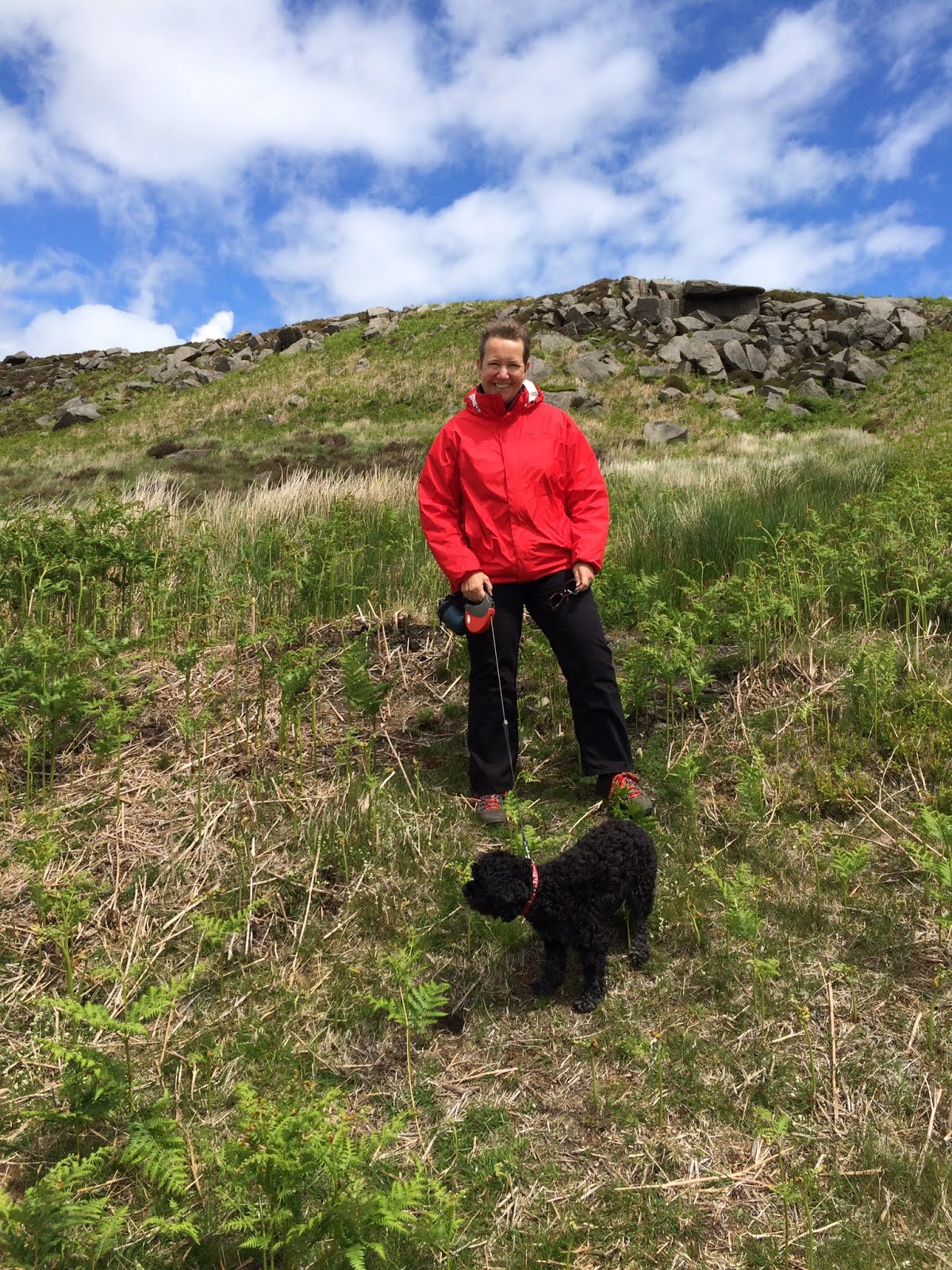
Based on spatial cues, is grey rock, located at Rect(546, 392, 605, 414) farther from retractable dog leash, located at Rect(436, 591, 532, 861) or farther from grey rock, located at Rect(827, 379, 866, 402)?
retractable dog leash, located at Rect(436, 591, 532, 861)

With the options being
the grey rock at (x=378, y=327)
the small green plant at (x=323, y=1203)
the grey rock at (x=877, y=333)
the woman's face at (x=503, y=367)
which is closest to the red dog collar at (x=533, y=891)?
the small green plant at (x=323, y=1203)

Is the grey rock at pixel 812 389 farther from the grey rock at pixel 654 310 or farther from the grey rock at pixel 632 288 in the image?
the grey rock at pixel 632 288

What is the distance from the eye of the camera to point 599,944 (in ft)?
9.42

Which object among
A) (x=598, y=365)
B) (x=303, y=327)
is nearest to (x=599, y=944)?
(x=598, y=365)

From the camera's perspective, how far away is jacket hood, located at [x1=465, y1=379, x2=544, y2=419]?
3.89 m

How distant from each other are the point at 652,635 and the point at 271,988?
2.64 metres

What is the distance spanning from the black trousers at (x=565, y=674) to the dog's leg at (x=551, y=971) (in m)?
1.07

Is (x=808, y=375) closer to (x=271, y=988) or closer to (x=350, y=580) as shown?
(x=350, y=580)

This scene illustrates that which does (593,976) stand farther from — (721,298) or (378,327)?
(378,327)

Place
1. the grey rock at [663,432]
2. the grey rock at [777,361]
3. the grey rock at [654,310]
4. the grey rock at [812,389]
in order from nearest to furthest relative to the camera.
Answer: the grey rock at [663,432] < the grey rock at [812,389] < the grey rock at [777,361] < the grey rock at [654,310]

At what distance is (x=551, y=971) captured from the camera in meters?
2.94

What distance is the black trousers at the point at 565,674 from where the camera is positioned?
3861 millimetres

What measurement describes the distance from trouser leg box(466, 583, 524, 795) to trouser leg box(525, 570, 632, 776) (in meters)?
0.15

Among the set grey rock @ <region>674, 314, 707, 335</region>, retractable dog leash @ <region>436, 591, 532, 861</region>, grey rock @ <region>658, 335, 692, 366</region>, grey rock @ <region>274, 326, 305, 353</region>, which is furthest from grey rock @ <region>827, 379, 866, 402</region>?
retractable dog leash @ <region>436, 591, 532, 861</region>
